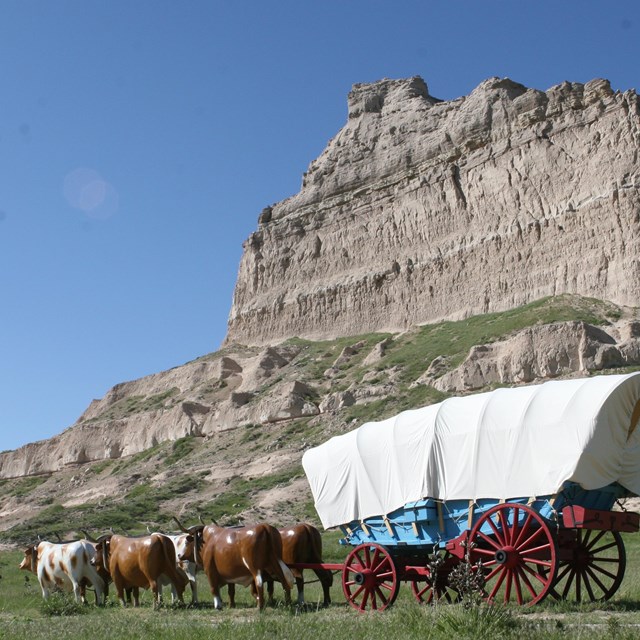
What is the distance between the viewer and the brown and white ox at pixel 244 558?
12492 mm

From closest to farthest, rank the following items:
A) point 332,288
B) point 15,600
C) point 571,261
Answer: point 15,600 → point 571,261 → point 332,288

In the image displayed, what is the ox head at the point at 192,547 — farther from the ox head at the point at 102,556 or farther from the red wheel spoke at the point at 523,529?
the red wheel spoke at the point at 523,529

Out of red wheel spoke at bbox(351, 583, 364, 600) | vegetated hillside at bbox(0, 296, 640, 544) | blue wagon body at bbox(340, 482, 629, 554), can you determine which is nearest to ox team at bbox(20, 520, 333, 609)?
red wheel spoke at bbox(351, 583, 364, 600)

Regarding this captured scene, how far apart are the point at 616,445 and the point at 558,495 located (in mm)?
1050

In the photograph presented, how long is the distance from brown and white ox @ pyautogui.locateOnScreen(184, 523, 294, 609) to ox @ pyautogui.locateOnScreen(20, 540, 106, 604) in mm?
2363

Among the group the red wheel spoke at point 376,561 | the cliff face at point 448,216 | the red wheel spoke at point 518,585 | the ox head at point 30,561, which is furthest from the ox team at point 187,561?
the cliff face at point 448,216

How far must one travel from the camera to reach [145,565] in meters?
13.5

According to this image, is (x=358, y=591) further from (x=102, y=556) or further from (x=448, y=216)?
(x=448, y=216)

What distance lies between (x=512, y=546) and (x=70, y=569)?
799 cm

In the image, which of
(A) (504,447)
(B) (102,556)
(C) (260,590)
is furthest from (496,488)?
(B) (102,556)

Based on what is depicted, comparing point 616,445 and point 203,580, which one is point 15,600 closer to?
point 203,580

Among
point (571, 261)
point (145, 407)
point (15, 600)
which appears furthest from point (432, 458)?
point (145, 407)

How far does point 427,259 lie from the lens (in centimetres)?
6975

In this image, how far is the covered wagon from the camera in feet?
35.2
